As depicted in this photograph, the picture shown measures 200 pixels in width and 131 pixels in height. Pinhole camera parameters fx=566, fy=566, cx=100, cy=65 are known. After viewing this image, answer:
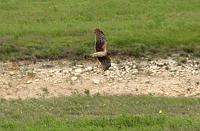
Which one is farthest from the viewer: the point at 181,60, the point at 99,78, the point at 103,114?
the point at 181,60

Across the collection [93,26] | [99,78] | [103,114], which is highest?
[93,26]

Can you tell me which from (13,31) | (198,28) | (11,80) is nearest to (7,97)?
(11,80)

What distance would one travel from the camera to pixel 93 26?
64.0 feet

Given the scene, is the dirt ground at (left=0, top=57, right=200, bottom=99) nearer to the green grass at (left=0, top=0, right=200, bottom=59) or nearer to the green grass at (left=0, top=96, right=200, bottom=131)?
the green grass at (left=0, top=0, right=200, bottom=59)

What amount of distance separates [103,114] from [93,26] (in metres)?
8.26

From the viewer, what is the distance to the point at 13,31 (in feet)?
61.8

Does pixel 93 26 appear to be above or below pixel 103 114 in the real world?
above

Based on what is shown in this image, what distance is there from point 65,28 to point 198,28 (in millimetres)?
4547

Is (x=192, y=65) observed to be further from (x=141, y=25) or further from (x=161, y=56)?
(x=141, y=25)

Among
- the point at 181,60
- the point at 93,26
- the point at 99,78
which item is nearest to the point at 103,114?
the point at 99,78

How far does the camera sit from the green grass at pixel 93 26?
17484mm

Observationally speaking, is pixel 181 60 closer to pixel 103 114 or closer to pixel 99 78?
pixel 99 78

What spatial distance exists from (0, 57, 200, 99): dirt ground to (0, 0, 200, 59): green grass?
0.45 m

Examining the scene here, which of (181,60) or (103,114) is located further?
(181,60)
